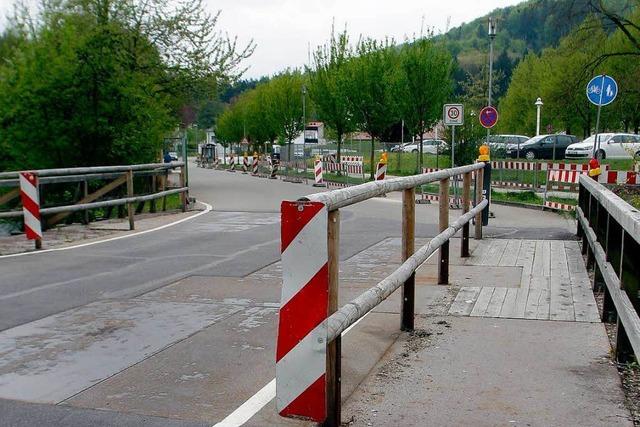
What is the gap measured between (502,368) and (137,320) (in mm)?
3274

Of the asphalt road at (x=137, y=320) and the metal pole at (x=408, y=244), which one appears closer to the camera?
the asphalt road at (x=137, y=320)

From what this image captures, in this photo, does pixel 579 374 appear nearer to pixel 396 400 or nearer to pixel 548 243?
pixel 396 400

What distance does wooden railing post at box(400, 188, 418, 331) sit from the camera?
5543mm

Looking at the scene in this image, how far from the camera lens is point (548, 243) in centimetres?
1089

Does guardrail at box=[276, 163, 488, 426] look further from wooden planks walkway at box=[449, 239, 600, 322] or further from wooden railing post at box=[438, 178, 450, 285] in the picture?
wooden railing post at box=[438, 178, 450, 285]

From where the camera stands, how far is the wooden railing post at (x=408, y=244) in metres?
5.54

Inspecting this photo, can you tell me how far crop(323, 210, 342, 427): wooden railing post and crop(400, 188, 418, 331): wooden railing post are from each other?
77.1 inches

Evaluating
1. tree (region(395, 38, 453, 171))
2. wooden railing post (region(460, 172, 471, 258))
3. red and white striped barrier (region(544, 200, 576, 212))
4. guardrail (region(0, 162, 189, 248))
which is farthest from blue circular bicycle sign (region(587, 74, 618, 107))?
tree (region(395, 38, 453, 171))

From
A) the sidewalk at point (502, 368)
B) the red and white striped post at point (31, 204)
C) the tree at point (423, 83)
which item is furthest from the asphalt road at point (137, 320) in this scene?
the tree at point (423, 83)

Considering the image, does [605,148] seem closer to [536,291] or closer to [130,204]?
[130,204]

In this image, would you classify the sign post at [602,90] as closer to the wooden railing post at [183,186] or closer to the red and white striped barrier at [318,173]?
the wooden railing post at [183,186]

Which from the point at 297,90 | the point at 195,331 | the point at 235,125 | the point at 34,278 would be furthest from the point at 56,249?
the point at 235,125

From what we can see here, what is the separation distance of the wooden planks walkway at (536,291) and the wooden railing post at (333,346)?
2969 mm

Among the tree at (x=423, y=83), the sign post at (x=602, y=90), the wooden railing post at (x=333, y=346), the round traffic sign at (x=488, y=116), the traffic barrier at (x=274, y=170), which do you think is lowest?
the traffic barrier at (x=274, y=170)
